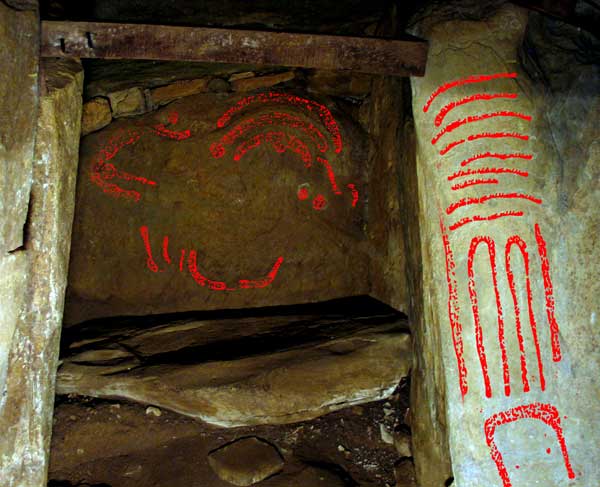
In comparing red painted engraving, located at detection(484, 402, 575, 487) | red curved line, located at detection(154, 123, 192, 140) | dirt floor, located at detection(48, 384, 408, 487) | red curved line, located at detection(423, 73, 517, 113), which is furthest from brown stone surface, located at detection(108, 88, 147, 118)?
red painted engraving, located at detection(484, 402, 575, 487)

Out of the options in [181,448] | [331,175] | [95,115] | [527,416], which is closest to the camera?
[527,416]

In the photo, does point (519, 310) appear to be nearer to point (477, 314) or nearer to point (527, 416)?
point (477, 314)

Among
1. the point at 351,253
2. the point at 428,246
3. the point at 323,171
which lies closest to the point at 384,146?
the point at 323,171

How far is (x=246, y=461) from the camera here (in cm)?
292

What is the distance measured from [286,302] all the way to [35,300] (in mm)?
1732

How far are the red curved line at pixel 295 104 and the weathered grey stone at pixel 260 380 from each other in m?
1.33

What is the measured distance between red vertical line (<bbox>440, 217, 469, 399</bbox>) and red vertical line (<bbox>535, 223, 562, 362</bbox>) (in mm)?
337

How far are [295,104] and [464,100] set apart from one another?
151 centimetres

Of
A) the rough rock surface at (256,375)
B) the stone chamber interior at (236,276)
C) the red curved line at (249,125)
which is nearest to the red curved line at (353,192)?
the stone chamber interior at (236,276)

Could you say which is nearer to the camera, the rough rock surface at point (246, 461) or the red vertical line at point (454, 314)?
the red vertical line at point (454, 314)

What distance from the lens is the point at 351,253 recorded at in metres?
3.74

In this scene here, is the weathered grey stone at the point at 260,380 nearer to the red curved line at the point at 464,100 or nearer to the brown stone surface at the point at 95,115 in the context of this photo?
the red curved line at the point at 464,100

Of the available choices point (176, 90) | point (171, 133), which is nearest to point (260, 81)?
point (176, 90)

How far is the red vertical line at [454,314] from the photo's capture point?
7.43 feet
